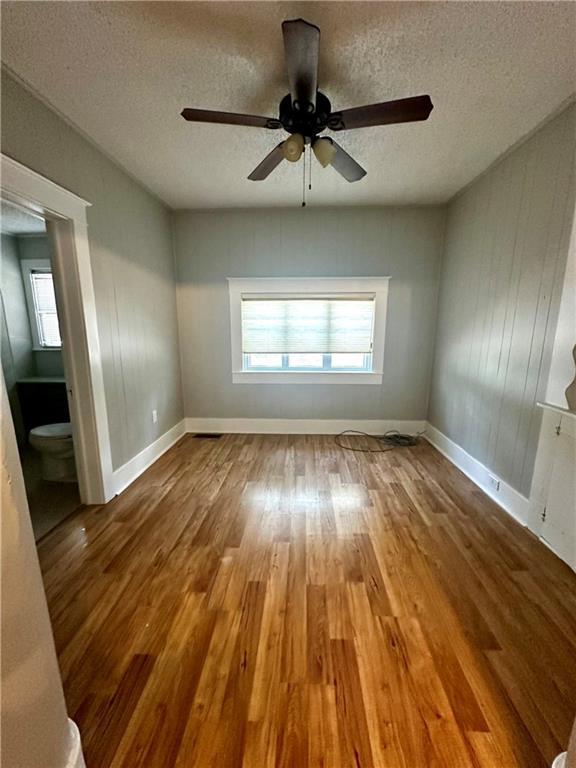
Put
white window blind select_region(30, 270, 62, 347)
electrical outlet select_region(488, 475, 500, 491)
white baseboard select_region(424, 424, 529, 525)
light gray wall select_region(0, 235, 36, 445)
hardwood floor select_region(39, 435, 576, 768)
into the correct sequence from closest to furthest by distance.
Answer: hardwood floor select_region(39, 435, 576, 768)
white baseboard select_region(424, 424, 529, 525)
electrical outlet select_region(488, 475, 500, 491)
light gray wall select_region(0, 235, 36, 445)
white window blind select_region(30, 270, 62, 347)

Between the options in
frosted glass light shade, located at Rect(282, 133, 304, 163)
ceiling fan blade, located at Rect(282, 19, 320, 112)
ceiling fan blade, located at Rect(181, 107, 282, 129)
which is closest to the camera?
ceiling fan blade, located at Rect(282, 19, 320, 112)

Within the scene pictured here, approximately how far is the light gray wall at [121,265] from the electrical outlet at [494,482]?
3.09m

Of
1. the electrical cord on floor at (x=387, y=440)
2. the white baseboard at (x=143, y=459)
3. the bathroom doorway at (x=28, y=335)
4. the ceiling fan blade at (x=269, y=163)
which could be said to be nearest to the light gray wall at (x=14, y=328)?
the bathroom doorway at (x=28, y=335)

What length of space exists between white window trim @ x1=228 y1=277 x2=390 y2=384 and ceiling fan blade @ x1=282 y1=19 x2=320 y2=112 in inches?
82.2

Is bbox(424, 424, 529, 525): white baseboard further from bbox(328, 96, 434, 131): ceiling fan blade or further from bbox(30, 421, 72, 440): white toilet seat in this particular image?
bbox(30, 421, 72, 440): white toilet seat

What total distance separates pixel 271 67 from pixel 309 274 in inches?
82.4

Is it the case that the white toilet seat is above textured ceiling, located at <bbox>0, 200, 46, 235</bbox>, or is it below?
below

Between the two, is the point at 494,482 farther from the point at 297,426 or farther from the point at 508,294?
→ the point at 297,426

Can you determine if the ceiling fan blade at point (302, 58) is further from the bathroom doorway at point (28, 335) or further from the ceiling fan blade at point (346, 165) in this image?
the bathroom doorway at point (28, 335)

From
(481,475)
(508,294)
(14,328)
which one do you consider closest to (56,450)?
(14,328)

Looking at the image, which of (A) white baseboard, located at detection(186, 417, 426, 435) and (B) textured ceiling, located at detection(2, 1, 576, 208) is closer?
(B) textured ceiling, located at detection(2, 1, 576, 208)

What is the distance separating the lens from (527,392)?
217 cm

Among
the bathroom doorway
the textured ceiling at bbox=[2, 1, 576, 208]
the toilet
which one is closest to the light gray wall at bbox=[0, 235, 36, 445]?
the bathroom doorway

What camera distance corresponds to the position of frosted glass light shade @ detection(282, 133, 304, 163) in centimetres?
167
